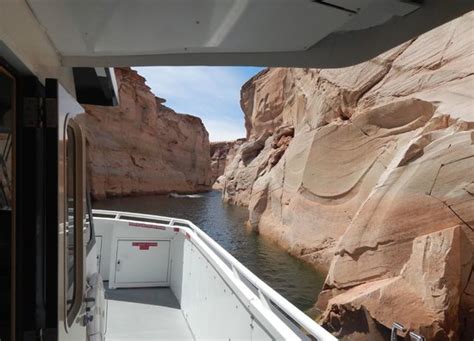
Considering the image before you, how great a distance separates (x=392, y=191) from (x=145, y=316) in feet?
19.6

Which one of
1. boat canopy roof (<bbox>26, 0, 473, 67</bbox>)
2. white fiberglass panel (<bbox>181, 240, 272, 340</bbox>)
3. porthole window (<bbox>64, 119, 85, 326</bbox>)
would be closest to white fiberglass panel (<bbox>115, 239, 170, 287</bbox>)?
white fiberglass panel (<bbox>181, 240, 272, 340</bbox>)

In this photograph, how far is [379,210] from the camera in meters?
8.16

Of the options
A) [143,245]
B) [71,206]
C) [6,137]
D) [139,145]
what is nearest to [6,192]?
[6,137]

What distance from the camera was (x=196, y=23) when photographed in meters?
1.60

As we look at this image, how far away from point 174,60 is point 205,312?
274 centimetres

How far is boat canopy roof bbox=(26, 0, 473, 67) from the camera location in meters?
1.44

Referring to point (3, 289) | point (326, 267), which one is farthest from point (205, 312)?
point (326, 267)

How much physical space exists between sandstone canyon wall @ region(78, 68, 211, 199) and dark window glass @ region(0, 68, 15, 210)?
102 ft

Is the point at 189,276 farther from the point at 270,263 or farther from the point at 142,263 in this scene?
the point at 270,263

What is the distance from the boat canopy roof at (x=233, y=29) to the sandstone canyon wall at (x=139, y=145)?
30.9 metres

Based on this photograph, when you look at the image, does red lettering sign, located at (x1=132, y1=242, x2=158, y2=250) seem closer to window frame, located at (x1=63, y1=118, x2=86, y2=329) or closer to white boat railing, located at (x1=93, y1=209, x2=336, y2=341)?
white boat railing, located at (x1=93, y1=209, x2=336, y2=341)

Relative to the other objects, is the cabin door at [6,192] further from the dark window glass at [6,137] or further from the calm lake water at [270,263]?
the calm lake water at [270,263]

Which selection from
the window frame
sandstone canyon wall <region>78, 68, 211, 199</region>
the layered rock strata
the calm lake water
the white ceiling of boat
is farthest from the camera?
the layered rock strata

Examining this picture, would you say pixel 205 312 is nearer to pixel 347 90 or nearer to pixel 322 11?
pixel 322 11
